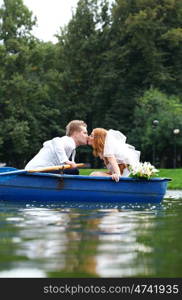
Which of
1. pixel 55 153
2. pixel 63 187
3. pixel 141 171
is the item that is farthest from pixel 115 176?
pixel 55 153

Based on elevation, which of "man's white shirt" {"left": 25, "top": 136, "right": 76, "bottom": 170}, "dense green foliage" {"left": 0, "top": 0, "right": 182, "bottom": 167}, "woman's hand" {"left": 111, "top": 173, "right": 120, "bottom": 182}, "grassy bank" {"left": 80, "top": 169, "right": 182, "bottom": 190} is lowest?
"grassy bank" {"left": 80, "top": 169, "right": 182, "bottom": 190}

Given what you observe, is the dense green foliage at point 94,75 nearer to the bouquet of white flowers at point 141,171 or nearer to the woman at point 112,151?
the woman at point 112,151

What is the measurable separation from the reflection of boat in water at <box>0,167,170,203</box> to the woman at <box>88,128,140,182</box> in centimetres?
32

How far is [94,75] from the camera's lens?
53.5 meters

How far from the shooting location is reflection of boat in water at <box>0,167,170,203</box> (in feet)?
38.9

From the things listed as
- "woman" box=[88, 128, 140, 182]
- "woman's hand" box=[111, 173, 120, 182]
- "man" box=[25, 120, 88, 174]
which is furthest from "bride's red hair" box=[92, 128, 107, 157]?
"woman's hand" box=[111, 173, 120, 182]

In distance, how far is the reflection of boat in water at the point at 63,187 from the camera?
466 inches

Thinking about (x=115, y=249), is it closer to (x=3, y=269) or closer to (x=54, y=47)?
(x=3, y=269)

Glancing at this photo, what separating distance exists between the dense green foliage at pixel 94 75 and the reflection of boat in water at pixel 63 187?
32614 mm

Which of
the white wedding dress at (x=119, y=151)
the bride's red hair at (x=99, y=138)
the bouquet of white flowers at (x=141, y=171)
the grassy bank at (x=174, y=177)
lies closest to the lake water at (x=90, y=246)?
the bouquet of white flowers at (x=141, y=171)

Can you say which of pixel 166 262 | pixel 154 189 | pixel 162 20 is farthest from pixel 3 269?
pixel 162 20

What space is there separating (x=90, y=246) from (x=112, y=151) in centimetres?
710

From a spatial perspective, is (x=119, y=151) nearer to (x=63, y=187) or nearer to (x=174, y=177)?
(x=63, y=187)

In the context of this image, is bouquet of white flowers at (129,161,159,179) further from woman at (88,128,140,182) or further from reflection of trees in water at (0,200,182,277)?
reflection of trees in water at (0,200,182,277)
